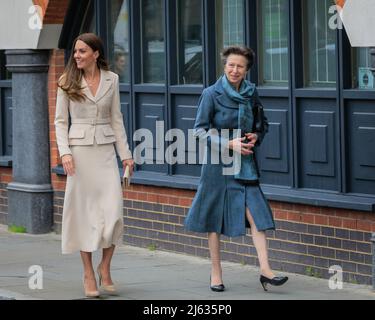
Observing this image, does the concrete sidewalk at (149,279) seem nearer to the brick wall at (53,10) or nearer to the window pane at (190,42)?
the window pane at (190,42)

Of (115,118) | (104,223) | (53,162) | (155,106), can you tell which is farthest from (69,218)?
(53,162)

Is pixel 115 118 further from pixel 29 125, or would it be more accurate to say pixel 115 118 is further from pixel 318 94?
pixel 29 125

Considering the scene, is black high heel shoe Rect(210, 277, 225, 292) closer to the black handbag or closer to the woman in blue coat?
the woman in blue coat

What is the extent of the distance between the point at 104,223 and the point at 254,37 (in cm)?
266

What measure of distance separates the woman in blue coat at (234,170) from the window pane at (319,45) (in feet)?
3.80

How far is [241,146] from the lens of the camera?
965 centimetres

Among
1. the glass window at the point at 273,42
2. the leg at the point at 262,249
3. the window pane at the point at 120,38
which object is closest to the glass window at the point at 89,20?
the window pane at the point at 120,38

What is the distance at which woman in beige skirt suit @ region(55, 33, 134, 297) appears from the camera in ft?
31.9

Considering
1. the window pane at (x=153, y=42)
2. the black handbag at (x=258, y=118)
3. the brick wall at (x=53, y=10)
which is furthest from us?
the brick wall at (x=53, y=10)

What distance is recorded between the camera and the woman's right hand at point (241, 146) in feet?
31.7

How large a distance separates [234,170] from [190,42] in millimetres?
2827

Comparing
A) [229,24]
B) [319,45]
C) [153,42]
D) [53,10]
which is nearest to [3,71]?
[53,10]

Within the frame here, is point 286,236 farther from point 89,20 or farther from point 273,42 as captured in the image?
point 89,20

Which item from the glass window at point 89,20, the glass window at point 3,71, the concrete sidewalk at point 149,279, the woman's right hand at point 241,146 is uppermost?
the glass window at point 89,20
